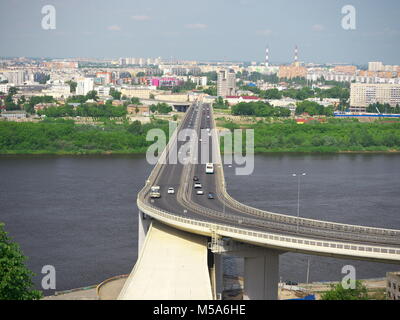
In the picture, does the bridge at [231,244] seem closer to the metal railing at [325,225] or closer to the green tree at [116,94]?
the metal railing at [325,225]

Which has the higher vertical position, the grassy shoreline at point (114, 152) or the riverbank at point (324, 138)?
the riverbank at point (324, 138)

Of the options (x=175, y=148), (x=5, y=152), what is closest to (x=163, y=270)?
(x=175, y=148)

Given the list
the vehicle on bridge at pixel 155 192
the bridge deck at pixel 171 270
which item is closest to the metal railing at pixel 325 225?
the bridge deck at pixel 171 270

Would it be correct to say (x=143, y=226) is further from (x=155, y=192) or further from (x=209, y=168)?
(x=209, y=168)

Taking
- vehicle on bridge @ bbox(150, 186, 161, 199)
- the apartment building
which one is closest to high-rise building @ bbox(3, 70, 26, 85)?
the apartment building

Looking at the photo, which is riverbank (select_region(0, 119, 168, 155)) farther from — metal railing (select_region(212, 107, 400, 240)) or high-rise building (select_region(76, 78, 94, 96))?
high-rise building (select_region(76, 78, 94, 96))

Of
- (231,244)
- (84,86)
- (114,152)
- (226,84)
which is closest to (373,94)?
(226,84)
